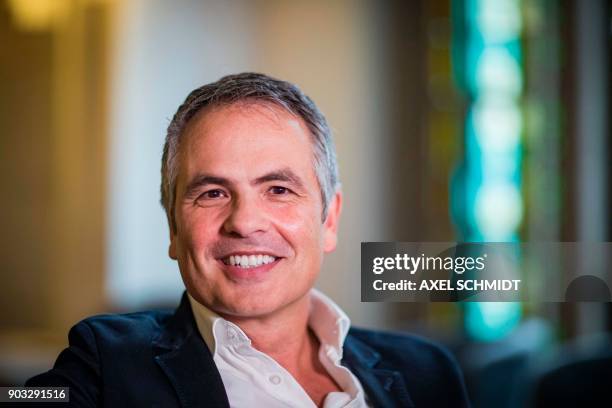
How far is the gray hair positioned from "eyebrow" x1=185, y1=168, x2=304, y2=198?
1.7 inches

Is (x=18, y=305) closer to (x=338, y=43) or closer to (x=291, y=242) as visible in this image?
(x=338, y=43)

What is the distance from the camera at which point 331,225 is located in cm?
112

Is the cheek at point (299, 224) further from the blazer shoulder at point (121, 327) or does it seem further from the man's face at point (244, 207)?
the blazer shoulder at point (121, 327)

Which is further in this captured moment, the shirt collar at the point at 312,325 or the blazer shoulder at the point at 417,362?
the blazer shoulder at the point at 417,362

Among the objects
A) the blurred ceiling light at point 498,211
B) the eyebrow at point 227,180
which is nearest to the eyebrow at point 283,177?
the eyebrow at point 227,180

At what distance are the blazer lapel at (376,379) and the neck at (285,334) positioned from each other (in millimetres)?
62

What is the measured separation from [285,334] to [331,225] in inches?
6.6

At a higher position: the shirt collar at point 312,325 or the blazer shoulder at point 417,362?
the shirt collar at point 312,325

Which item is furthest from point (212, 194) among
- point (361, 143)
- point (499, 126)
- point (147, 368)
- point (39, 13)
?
point (39, 13)

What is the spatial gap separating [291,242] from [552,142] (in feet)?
3.57

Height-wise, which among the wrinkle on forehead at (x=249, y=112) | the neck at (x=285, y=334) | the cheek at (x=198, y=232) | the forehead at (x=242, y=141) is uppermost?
the wrinkle on forehead at (x=249, y=112)

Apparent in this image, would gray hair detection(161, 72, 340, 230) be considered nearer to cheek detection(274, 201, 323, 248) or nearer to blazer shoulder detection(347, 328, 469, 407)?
cheek detection(274, 201, 323, 248)

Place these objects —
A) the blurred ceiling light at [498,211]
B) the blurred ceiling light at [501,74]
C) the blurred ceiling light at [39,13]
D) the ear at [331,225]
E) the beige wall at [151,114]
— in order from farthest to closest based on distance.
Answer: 1. the blurred ceiling light at [39,13]
2. the blurred ceiling light at [501,74]
3. the blurred ceiling light at [498,211]
4. the beige wall at [151,114]
5. the ear at [331,225]

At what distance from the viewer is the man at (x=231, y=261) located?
3.27 feet
